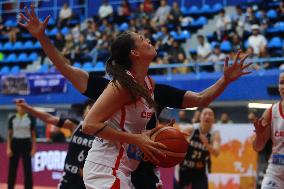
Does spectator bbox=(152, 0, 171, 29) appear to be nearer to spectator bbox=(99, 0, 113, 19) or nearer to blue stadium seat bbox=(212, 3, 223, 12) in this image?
blue stadium seat bbox=(212, 3, 223, 12)

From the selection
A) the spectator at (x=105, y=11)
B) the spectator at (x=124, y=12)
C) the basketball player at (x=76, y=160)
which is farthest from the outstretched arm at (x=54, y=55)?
the spectator at (x=105, y=11)

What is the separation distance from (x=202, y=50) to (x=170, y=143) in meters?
14.7

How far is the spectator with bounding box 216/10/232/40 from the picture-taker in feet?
62.2

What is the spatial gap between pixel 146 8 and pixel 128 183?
59.5 ft

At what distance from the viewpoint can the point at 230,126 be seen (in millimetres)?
12414

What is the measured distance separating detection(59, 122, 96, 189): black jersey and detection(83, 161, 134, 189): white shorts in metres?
2.64

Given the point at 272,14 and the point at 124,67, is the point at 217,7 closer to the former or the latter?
the point at 272,14

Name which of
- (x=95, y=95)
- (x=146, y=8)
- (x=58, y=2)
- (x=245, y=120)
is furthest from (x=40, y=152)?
(x=58, y=2)

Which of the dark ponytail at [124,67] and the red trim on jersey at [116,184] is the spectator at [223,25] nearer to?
the dark ponytail at [124,67]

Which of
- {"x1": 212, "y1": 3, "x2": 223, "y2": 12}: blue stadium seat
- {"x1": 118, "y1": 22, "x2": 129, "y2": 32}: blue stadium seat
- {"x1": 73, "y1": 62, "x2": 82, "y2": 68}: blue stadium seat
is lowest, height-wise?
{"x1": 73, "y1": 62, "x2": 82, "y2": 68}: blue stadium seat

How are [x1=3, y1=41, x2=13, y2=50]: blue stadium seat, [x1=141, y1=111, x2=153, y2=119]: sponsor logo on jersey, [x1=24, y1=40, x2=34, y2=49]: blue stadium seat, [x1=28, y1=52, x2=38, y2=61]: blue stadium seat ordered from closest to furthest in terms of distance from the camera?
[x1=141, y1=111, x2=153, y2=119]: sponsor logo on jersey
[x1=28, y1=52, x2=38, y2=61]: blue stadium seat
[x1=24, y1=40, x2=34, y2=49]: blue stadium seat
[x1=3, y1=41, x2=13, y2=50]: blue stadium seat

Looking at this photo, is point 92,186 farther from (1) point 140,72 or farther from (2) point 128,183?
(1) point 140,72

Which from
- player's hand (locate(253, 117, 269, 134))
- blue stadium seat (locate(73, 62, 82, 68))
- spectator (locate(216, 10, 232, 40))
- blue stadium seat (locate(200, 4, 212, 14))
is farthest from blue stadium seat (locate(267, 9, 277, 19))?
player's hand (locate(253, 117, 269, 134))

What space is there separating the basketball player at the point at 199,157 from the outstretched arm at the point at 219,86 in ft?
13.1
